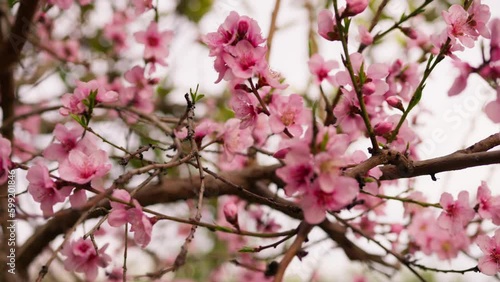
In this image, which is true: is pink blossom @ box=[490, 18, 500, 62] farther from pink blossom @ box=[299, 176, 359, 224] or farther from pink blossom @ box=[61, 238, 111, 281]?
pink blossom @ box=[61, 238, 111, 281]

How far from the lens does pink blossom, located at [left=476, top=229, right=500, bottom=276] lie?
1048 mm

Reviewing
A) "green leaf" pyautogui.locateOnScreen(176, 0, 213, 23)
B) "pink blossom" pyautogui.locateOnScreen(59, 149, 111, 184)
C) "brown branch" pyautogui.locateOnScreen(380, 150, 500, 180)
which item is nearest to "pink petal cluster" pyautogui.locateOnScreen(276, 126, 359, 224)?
"brown branch" pyautogui.locateOnScreen(380, 150, 500, 180)

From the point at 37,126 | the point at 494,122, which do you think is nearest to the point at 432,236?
the point at 494,122

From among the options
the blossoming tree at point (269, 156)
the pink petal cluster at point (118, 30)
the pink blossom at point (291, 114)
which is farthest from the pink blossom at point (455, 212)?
the pink petal cluster at point (118, 30)

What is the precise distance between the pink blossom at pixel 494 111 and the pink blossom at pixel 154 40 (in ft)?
2.97

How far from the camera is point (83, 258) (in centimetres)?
115

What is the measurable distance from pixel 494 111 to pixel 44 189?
2.95 ft

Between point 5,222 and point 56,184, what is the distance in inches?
14.9

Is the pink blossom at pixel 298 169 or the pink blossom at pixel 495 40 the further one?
the pink blossom at pixel 495 40

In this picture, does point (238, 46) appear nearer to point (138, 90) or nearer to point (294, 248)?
point (294, 248)

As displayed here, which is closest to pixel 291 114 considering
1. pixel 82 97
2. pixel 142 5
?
pixel 82 97

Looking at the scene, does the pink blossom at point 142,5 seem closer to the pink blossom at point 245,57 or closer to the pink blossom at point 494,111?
the pink blossom at point 245,57

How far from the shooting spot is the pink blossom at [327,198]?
0.76m

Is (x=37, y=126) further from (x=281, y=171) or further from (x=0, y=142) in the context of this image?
(x=281, y=171)
